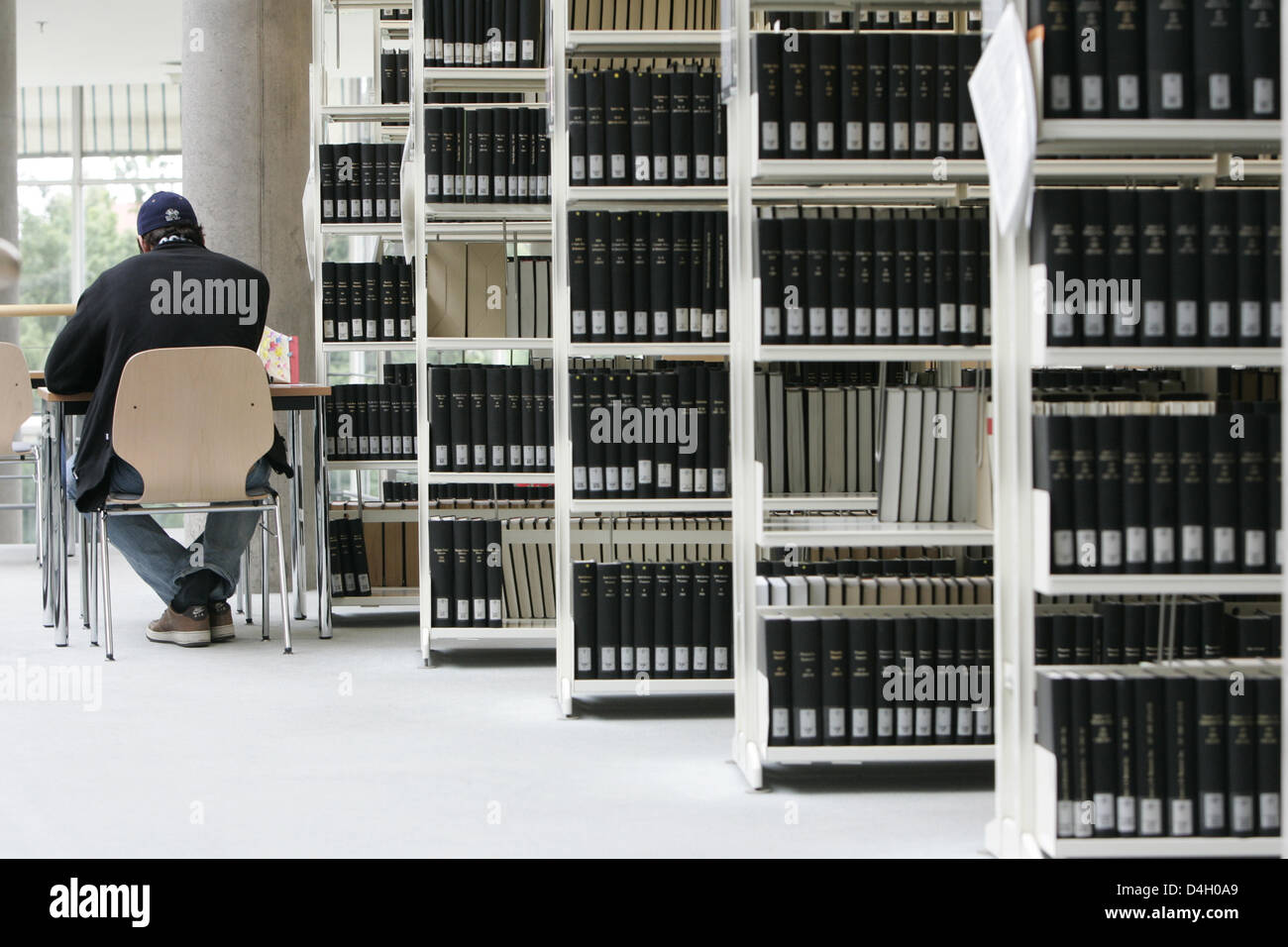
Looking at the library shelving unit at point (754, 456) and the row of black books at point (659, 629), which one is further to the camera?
the row of black books at point (659, 629)

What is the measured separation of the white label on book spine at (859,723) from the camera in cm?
287

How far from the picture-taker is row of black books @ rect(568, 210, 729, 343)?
3.61m

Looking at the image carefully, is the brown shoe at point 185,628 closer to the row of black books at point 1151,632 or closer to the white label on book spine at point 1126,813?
the row of black books at point 1151,632

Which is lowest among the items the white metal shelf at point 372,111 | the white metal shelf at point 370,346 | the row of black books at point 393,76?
the white metal shelf at point 370,346

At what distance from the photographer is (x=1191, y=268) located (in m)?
2.26

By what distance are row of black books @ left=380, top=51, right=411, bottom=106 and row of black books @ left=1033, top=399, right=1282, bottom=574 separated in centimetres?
400

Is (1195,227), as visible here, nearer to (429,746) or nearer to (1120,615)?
(1120,615)

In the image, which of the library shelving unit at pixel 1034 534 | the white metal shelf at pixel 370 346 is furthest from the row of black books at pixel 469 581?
the library shelving unit at pixel 1034 534

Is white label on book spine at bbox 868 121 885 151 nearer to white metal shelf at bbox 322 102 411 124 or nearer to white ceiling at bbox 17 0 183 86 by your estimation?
white metal shelf at bbox 322 102 411 124

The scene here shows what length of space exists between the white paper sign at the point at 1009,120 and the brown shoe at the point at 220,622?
10.9ft

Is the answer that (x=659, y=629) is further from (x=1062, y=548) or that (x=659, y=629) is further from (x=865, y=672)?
(x=1062, y=548)

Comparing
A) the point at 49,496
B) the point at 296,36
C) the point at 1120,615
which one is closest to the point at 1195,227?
the point at 1120,615

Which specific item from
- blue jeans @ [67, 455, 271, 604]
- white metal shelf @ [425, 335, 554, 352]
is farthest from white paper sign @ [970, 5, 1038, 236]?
blue jeans @ [67, 455, 271, 604]

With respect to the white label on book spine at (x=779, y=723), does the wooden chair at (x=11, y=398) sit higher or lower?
higher
